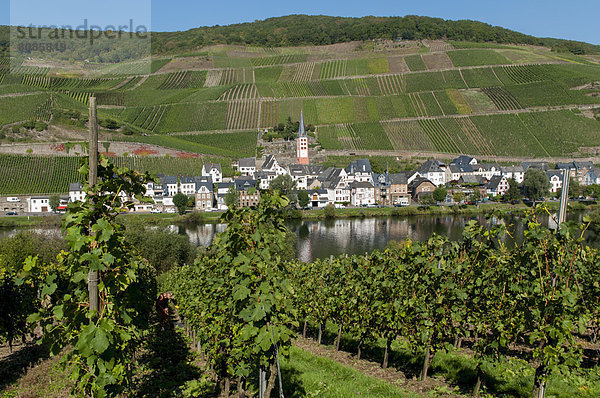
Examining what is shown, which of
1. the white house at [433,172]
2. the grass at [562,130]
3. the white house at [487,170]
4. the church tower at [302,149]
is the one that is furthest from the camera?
the grass at [562,130]

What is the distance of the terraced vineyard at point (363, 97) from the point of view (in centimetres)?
9888

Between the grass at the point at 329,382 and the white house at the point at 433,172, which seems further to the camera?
the white house at the point at 433,172

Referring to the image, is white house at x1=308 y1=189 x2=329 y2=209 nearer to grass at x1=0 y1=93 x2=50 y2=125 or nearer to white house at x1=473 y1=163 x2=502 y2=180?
white house at x1=473 y1=163 x2=502 y2=180

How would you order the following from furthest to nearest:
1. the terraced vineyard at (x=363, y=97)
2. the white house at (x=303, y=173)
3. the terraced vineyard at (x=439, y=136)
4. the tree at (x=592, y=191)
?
the terraced vineyard at (x=363, y=97)
the terraced vineyard at (x=439, y=136)
the white house at (x=303, y=173)
the tree at (x=592, y=191)

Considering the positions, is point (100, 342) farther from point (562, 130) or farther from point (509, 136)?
point (562, 130)

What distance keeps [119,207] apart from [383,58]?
153 meters

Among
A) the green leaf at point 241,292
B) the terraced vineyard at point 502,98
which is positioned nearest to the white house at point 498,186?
the terraced vineyard at point 502,98

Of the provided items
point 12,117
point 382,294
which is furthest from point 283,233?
point 12,117

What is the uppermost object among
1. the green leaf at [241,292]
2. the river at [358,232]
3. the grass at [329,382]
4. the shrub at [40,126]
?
the shrub at [40,126]

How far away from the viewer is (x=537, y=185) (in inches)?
2712

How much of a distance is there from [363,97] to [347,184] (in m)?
49.5

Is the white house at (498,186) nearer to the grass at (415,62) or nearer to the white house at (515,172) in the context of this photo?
the white house at (515,172)

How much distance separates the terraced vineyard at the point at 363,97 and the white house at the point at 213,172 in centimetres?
1224

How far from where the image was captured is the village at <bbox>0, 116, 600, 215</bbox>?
230ft
